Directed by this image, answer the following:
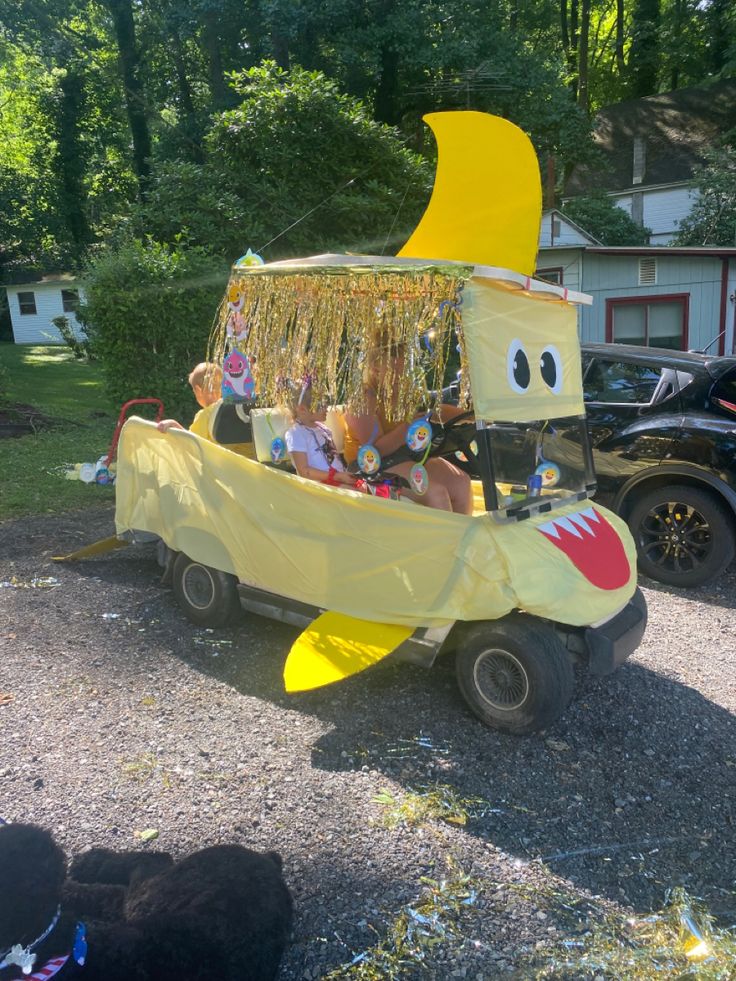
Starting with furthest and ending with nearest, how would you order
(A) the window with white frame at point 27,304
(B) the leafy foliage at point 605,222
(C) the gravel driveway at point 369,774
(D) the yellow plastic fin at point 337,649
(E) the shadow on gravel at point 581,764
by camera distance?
1. (A) the window with white frame at point 27,304
2. (B) the leafy foliage at point 605,222
3. (D) the yellow plastic fin at point 337,649
4. (E) the shadow on gravel at point 581,764
5. (C) the gravel driveway at point 369,774

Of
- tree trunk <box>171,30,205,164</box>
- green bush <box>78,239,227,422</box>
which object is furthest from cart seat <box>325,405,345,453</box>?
tree trunk <box>171,30,205,164</box>

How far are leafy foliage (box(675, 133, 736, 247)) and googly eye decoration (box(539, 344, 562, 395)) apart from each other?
1887 cm

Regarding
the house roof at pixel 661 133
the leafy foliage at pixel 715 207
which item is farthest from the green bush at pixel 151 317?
the house roof at pixel 661 133

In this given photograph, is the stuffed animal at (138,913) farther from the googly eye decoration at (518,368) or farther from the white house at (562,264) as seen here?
the white house at (562,264)

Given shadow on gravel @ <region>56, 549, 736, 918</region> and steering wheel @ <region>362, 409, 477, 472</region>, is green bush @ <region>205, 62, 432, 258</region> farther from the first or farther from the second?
shadow on gravel @ <region>56, 549, 736, 918</region>

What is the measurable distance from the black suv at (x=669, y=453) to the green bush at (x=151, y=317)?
5236mm

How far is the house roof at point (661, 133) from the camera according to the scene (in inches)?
1029

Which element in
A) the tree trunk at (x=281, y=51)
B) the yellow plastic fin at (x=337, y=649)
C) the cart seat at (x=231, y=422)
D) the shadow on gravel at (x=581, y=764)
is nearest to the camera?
the shadow on gravel at (x=581, y=764)

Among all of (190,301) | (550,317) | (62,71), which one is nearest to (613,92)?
(62,71)

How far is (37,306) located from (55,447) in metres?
28.6

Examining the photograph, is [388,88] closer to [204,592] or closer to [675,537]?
[675,537]

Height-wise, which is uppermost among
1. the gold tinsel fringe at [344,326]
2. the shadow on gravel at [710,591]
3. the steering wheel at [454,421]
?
the gold tinsel fringe at [344,326]

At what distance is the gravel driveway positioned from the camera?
266 cm

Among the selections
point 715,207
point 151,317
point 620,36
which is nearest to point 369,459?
point 151,317
